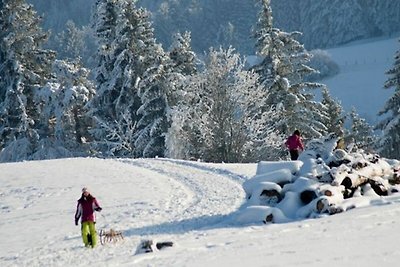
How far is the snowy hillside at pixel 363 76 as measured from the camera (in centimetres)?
9438

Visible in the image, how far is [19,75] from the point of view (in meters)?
39.4

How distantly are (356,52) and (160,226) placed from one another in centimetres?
11406

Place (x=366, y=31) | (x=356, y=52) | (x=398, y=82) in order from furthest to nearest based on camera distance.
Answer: (x=366, y=31) → (x=356, y=52) → (x=398, y=82)

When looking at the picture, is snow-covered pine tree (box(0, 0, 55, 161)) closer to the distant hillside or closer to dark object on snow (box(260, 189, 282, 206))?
dark object on snow (box(260, 189, 282, 206))

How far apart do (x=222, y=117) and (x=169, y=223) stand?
65.6 feet

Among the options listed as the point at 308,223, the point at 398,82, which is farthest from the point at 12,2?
the point at 308,223

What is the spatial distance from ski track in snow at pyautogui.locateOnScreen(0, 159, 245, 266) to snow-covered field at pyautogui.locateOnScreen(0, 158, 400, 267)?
0.04 m

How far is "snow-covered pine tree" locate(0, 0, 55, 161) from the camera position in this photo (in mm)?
39188

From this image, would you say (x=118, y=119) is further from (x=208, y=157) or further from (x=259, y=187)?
(x=259, y=187)

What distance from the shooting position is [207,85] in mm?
37812

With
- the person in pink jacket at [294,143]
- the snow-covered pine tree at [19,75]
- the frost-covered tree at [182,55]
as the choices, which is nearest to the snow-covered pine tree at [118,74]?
the frost-covered tree at [182,55]

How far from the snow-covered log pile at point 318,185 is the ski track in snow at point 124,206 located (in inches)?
63.7

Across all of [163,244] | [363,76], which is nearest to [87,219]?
[163,244]

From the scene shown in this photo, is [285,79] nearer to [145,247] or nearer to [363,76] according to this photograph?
[145,247]
